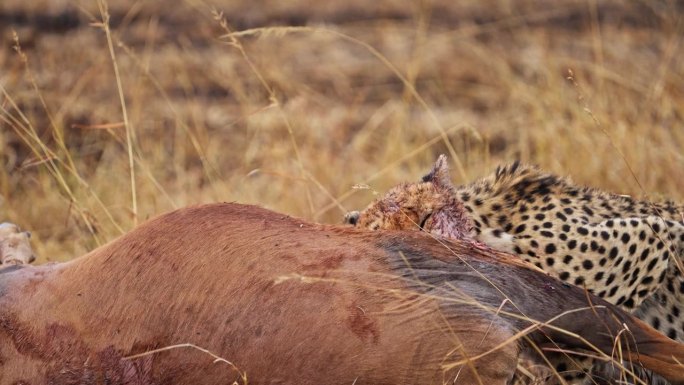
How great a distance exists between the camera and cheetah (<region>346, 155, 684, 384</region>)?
3322 mm

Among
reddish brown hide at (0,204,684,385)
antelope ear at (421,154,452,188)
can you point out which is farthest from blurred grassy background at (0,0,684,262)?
reddish brown hide at (0,204,684,385)

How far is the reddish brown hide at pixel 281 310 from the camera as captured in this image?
265cm

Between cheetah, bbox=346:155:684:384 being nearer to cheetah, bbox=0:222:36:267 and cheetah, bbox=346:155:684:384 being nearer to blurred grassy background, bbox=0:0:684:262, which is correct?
cheetah, bbox=0:222:36:267

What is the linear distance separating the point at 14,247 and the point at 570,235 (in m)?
1.70

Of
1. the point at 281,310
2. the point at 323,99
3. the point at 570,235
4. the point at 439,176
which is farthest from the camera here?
the point at 323,99

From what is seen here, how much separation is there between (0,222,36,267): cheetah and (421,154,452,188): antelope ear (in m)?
1.24

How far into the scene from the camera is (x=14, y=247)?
3.59m

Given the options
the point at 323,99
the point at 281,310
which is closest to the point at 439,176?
the point at 281,310

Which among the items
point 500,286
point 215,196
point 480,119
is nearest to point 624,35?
point 480,119

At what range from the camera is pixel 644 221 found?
341cm

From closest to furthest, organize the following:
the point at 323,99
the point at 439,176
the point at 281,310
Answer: the point at 281,310 < the point at 439,176 < the point at 323,99

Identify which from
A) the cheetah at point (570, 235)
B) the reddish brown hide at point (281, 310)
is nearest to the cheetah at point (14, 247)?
the reddish brown hide at point (281, 310)

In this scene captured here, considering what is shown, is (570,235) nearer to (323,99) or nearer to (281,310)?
(281,310)

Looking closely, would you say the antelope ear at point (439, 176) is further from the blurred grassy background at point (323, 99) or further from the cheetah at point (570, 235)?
the blurred grassy background at point (323, 99)
